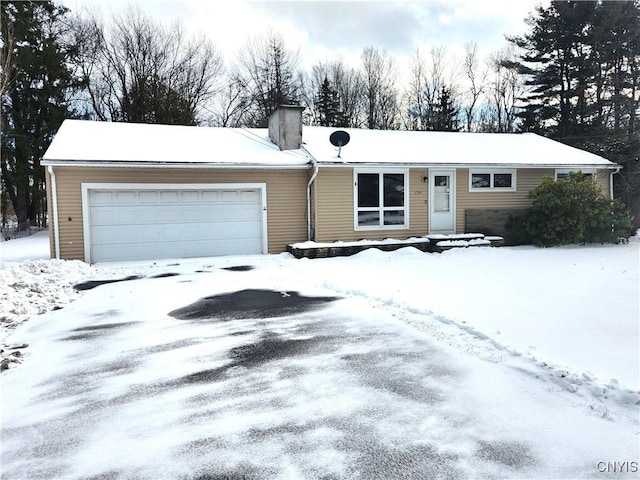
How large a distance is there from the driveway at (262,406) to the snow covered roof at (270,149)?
627cm

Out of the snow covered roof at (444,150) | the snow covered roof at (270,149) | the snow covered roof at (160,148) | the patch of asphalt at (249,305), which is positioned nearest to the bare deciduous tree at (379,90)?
the snow covered roof at (444,150)

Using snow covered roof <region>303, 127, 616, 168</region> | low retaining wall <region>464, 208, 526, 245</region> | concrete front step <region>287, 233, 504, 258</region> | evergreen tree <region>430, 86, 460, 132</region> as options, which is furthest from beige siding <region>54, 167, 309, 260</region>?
evergreen tree <region>430, 86, 460, 132</region>

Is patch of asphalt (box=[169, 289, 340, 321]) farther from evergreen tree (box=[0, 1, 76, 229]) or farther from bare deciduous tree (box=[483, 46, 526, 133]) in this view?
bare deciduous tree (box=[483, 46, 526, 133])

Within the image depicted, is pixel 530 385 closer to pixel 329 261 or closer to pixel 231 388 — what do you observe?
pixel 231 388

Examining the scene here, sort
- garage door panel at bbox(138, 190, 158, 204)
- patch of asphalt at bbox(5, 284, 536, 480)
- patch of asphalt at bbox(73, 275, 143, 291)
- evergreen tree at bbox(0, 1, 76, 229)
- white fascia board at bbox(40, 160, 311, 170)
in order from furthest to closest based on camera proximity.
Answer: evergreen tree at bbox(0, 1, 76, 229), garage door panel at bbox(138, 190, 158, 204), white fascia board at bbox(40, 160, 311, 170), patch of asphalt at bbox(73, 275, 143, 291), patch of asphalt at bbox(5, 284, 536, 480)

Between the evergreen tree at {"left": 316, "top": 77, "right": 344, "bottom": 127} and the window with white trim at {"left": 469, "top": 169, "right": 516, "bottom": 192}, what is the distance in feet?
53.2

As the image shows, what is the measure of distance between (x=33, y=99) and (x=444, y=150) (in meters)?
20.8

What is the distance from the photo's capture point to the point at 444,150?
1320cm

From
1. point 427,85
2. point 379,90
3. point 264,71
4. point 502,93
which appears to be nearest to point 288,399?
point 264,71

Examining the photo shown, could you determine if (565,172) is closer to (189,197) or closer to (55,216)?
(189,197)

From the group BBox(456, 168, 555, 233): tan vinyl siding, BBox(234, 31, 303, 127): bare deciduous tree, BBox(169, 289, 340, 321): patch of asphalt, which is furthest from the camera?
BBox(234, 31, 303, 127): bare deciduous tree

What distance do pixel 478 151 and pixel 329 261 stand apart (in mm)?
7054

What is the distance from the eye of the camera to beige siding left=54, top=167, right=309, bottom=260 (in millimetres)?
9781

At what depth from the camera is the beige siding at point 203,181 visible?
9.78 m
